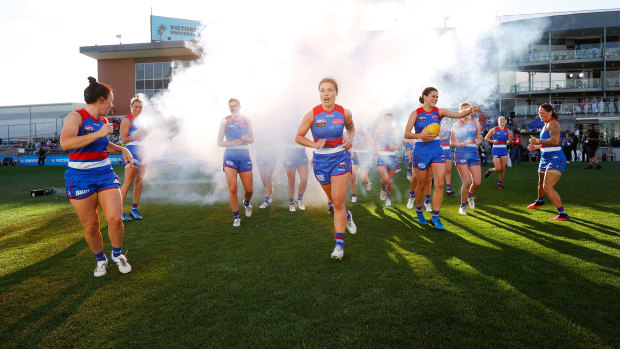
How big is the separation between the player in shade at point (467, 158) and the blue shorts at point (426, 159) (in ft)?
5.93

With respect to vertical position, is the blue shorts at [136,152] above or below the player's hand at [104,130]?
below

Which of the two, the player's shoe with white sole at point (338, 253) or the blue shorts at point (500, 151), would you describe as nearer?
the player's shoe with white sole at point (338, 253)

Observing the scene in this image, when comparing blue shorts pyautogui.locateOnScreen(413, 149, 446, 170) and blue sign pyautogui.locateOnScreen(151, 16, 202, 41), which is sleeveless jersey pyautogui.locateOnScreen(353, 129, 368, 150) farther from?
blue sign pyautogui.locateOnScreen(151, 16, 202, 41)

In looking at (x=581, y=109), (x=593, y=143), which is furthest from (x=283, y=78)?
(x=581, y=109)

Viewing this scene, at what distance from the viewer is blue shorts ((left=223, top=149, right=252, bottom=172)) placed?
6812 millimetres

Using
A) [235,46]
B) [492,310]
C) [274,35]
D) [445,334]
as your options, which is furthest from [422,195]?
[235,46]

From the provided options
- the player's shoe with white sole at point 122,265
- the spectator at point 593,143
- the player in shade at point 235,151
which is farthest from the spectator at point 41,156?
the spectator at point 593,143

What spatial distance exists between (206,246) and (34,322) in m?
2.49

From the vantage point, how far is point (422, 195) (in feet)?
22.4

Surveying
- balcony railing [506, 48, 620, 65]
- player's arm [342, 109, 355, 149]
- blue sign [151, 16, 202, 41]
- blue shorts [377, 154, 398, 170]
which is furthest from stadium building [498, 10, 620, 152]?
blue sign [151, 16, 202, 41]

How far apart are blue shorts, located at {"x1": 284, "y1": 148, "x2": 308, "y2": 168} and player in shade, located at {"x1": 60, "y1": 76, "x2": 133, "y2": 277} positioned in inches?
181

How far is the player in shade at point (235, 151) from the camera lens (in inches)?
267

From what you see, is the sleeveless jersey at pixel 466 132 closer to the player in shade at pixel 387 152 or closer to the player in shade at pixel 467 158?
the player in shade at pixel 467 158

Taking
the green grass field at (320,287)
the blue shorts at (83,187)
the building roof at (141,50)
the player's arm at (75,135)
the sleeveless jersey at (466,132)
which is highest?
the building roof at (141,50)
